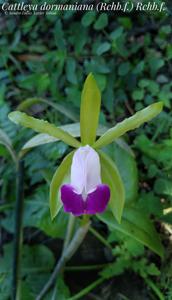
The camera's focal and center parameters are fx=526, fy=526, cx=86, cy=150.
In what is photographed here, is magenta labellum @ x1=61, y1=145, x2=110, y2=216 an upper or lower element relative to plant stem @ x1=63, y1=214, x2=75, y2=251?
upper

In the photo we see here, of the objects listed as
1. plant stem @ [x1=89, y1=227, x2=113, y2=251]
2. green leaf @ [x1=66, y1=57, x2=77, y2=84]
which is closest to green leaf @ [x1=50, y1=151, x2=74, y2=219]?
plant stem @ [x1=89, y1=227, x2=113, y2=251]

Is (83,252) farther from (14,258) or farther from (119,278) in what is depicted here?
(14,258)

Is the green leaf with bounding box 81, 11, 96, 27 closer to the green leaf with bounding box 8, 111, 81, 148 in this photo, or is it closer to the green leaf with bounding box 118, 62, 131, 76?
the green leaf with bounding box 118, 62, 131, 76

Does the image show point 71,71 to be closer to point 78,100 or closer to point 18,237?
point 78,100

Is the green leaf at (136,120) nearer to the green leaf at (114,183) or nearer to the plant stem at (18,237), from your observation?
the green leaf at (114,183)

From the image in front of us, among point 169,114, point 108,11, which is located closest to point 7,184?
point 169,114

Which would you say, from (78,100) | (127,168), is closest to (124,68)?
(78,100)
